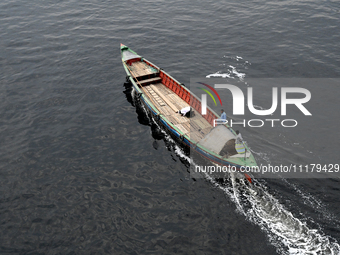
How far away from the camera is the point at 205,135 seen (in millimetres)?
27938

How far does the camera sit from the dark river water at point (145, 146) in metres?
21.9

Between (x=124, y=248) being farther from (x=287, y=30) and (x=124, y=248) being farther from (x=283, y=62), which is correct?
(x=287, y=30)

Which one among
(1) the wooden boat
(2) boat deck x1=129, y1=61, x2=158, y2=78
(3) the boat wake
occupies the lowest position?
(3) the boat wake

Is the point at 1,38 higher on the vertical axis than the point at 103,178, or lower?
higher

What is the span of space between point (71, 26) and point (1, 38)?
12.5 meters

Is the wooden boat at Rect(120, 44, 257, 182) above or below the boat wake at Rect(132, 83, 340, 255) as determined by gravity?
above

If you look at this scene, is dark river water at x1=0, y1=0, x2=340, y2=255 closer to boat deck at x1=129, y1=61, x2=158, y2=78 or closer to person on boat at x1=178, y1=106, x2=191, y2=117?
boat deck at x1=129, y1=61, x2=158, y2=78

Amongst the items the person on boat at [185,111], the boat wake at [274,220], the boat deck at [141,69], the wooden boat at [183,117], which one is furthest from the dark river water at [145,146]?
the person on boat at [185,111]

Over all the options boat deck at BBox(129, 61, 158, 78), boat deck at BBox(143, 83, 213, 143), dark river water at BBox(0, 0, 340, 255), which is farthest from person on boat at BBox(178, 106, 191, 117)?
boat deck at BBox(129, 61, 158, 78)

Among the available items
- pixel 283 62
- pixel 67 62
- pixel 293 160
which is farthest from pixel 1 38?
pixel 293 160

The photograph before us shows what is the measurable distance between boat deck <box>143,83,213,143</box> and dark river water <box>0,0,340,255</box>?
2183mm

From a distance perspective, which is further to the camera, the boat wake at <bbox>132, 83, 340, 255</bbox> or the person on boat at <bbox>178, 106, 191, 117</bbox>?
the person on boat at <bbox>178, 106, 191, 117</bbox>

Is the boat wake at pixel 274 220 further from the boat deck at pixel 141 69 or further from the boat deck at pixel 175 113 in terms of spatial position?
the boat deck at pixel 141 69

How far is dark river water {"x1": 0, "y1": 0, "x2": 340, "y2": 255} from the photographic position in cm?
2192
